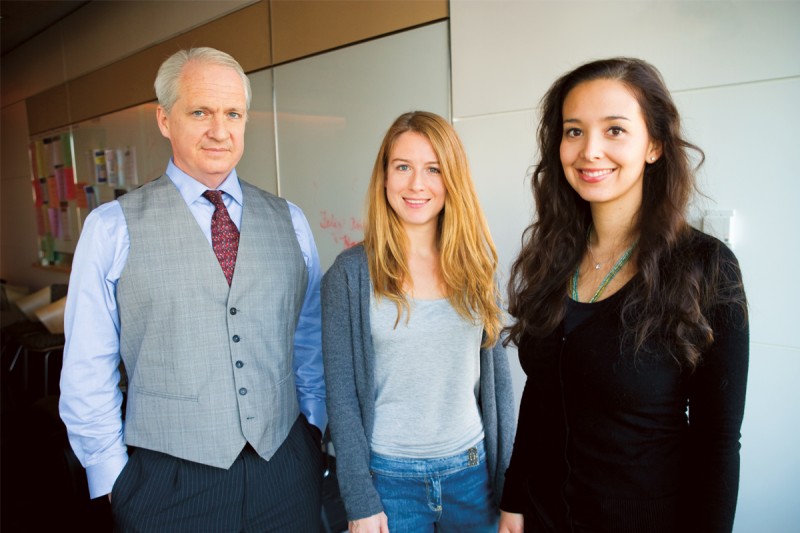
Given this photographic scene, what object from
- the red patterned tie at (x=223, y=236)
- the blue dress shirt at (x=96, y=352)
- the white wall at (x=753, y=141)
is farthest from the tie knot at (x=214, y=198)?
the white wall at (x=753, y=141)

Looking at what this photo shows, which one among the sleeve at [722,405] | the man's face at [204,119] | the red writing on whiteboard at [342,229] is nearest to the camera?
the sleeve at [722,405]

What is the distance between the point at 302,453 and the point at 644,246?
109 cm

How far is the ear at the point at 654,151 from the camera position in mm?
1095

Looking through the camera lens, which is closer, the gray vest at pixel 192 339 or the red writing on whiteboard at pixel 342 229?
the gray vest at pixel 192 339

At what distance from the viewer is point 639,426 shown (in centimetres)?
102

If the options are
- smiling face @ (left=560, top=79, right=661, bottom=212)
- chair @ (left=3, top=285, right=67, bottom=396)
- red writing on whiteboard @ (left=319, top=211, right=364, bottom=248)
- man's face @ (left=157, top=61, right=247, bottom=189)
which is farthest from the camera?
chair @ (left=3, top=285, right=67, bottom=396)

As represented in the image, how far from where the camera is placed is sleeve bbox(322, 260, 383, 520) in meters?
1.37

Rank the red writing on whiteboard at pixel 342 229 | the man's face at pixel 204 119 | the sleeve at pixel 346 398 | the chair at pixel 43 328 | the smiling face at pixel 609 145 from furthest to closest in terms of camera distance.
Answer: the chair at pixel 43 328, the red writing on whiteboard at pixel 342 229, the man's face at pixel 204 119, the sleeve at pixel 346 398, the smiling face at pixel 609 145

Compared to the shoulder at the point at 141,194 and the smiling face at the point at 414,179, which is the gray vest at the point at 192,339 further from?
the smiling face at the point at 414,179

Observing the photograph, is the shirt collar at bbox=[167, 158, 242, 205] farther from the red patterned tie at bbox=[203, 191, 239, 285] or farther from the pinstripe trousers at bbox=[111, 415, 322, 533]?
the pinstripe trousers at bbox=[111, 415, 322, 533]

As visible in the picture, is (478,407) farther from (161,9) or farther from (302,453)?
(161,9)

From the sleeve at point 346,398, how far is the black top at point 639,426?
45 centimetres

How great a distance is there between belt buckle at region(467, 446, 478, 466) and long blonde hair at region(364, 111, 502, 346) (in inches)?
11.4

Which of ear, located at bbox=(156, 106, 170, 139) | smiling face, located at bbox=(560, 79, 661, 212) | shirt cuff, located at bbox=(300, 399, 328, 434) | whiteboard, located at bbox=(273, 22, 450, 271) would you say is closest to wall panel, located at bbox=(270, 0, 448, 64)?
whiteboard, located at bbox=(273, 22, 450, 271)
